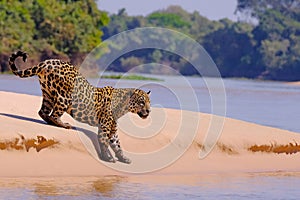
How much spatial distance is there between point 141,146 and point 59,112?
5.21 feet

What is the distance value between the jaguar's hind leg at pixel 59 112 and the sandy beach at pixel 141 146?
125mm

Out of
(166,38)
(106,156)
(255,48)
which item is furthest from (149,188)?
(255,48)

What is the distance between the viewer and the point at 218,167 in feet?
56.1

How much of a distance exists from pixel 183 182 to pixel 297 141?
4.53 m

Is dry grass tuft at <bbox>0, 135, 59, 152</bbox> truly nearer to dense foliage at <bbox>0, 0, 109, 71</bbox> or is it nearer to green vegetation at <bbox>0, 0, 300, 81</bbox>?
green vegetation at <bbox>0, 0, 300, 81</bbox>

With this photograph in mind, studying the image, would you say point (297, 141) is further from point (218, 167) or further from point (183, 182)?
point (183, 182)

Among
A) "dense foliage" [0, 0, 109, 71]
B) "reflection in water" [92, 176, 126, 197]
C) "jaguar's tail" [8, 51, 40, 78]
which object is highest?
"dense foliage" [0, 0, 109, 71]

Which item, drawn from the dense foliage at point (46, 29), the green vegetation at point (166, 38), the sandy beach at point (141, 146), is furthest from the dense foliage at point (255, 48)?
the sandy beach at point (141, 146)

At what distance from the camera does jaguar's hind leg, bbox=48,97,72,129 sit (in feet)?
53.8

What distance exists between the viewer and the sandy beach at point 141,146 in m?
15.7

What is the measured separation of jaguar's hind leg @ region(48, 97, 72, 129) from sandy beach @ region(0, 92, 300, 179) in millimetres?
125

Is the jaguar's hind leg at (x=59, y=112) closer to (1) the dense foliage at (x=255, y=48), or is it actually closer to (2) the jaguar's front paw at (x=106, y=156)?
(2) the jaguar's front paw at (x=106, y=156)

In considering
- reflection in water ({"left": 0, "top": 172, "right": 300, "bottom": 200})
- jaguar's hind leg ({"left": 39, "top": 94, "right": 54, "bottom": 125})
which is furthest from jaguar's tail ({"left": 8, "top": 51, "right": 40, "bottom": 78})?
reflection in water ({"left": 0, "top": 172, "right": 300, "bottom": 200})

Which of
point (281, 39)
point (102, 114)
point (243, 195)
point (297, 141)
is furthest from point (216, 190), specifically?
point (281, 39)
